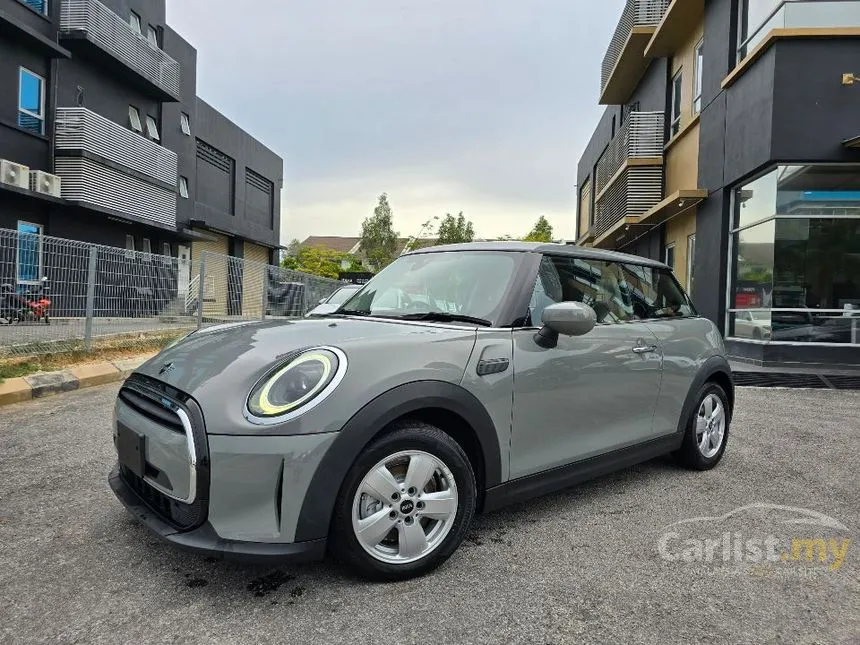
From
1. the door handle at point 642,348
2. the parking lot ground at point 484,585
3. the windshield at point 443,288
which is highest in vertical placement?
the windshield at point 443,288

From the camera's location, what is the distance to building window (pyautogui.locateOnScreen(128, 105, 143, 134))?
60.9ft

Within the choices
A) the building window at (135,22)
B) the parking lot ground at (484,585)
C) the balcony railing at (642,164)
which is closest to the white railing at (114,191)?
the building window at (135,22)

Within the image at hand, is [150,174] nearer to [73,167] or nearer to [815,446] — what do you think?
[73,167]

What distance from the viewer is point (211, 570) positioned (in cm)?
237

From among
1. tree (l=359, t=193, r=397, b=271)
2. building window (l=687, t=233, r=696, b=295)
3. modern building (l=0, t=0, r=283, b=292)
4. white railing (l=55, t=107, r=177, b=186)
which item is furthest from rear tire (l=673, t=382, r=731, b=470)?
tree (l=359, t=193, r=397, b=271)

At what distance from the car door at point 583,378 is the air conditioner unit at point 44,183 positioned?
15.1 meters

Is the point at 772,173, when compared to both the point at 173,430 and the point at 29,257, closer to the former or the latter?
the point at 173,430

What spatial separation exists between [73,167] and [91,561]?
51.8 ft

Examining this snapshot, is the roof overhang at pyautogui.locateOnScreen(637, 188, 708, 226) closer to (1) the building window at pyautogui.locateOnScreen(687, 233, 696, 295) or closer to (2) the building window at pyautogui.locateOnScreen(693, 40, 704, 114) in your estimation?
(1) the building window at pyautogui.locateOnScreen(687, 233, 696, 295)

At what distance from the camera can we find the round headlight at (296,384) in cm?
208

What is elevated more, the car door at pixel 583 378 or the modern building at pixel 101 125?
the modern building at pixel 101 125

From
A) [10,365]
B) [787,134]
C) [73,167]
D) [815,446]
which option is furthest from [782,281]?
[73,167]

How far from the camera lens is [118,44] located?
646 inches

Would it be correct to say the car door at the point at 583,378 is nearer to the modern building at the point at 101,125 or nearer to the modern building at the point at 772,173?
the modern building at the point at 772,173
